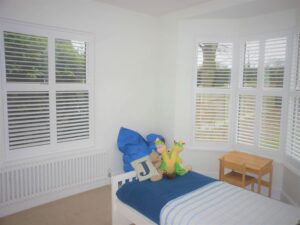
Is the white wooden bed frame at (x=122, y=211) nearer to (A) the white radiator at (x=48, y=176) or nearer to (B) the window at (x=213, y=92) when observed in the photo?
(A) the white radiator at (x=48, y=176)

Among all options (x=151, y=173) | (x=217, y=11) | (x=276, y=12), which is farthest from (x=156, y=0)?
(x=151, y=173)

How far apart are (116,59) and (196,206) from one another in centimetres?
249

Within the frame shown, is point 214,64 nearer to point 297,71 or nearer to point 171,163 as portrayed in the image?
point 297,71

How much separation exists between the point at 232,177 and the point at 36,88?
281 centimetres

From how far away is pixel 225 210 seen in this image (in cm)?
203

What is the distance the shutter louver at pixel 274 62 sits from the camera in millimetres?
3191

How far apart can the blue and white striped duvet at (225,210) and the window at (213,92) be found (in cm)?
157

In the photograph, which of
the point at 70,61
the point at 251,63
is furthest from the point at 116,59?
the point at 251,63

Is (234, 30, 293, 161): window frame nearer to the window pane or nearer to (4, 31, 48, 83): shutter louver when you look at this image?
the window pane

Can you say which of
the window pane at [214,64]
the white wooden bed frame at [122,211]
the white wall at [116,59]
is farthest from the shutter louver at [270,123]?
the white wooden bed frame at [122,211]

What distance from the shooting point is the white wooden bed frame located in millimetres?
2301

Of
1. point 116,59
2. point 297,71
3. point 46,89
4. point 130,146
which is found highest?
point 116,59

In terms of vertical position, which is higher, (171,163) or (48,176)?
(171,163)

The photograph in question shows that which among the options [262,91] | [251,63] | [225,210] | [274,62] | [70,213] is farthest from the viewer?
[251,63]
